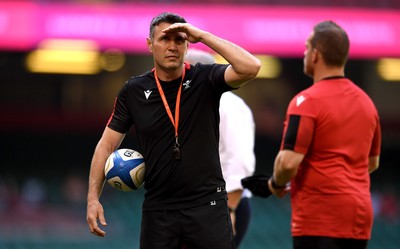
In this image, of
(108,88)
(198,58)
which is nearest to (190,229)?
(198,58)

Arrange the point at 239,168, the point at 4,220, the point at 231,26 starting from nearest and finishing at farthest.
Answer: the point at 239,168 < the point at 231,26 < the point at 4,220

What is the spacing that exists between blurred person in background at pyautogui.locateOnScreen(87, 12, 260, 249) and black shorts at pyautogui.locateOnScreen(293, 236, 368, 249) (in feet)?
1.29

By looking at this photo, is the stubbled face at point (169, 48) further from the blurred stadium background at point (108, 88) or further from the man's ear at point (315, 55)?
the blurred stadium background at point (108, 88)

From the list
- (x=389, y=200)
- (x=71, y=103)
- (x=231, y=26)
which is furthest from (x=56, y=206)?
(x=389, y=200)

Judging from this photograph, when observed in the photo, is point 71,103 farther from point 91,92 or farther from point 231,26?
point 231,26

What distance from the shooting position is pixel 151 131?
4895 mm

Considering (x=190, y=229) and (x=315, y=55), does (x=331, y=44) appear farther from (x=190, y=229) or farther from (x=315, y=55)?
(x=190, y=229)

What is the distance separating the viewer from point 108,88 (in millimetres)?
18594

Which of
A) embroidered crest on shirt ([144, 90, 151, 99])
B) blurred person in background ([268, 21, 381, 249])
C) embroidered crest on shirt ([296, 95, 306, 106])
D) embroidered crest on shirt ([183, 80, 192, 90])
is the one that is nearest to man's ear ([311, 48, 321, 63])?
blurred person in background ([268, 21, 381, 249])

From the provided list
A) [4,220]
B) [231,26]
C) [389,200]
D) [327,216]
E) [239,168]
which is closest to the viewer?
[327,216]

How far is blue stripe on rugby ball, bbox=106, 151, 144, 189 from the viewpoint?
5023 mm

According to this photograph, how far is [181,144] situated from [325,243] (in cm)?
93

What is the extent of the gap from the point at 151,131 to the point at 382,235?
12.7 m

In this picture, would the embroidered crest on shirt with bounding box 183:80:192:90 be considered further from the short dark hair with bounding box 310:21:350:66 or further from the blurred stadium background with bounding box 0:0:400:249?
the blurred stadium background with bounding box 0:0:400:249
